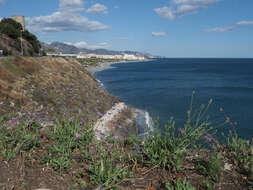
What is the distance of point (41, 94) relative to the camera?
1966cm

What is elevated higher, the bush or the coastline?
the bush

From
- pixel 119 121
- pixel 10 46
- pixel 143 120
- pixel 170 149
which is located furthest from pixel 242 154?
pixel 10 46

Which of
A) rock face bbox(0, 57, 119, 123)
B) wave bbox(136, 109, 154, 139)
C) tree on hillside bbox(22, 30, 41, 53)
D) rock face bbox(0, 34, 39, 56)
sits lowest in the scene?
wave bbox(136, 109, 154, 139)

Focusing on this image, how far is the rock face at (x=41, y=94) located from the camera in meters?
16.5

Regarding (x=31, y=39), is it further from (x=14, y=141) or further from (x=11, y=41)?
(x=14, y=141)

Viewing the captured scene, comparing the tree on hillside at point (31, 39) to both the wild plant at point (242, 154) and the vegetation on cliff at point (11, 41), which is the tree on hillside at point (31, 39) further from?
→ the wild plant at point (242, 154)

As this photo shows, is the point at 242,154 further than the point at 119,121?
No

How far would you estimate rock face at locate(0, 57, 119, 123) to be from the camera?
1648 cm

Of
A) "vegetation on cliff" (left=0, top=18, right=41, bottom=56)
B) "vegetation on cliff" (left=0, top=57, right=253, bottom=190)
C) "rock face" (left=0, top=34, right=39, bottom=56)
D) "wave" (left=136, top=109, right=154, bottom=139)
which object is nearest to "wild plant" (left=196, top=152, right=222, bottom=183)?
"vegetation on cliff" (left=0, top=57, right=253, bottom=190)

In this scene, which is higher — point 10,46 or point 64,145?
point 10,46

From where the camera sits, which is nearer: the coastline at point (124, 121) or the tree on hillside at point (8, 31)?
the coastline at point (124, 121)

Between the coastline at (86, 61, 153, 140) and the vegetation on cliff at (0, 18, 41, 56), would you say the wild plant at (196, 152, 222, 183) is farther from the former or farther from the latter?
the vegetation on cliff at (0, 18, 41, 56)

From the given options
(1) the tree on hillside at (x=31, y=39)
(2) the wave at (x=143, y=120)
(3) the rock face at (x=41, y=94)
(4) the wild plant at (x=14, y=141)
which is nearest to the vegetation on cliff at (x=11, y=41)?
(1) the tree on hillside at (x=31, y=39)

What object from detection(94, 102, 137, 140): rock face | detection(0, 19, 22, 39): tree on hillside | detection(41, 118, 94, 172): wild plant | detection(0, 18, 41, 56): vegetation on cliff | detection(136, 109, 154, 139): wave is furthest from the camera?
detection(0, 19, 22, 39): tree on hillside
